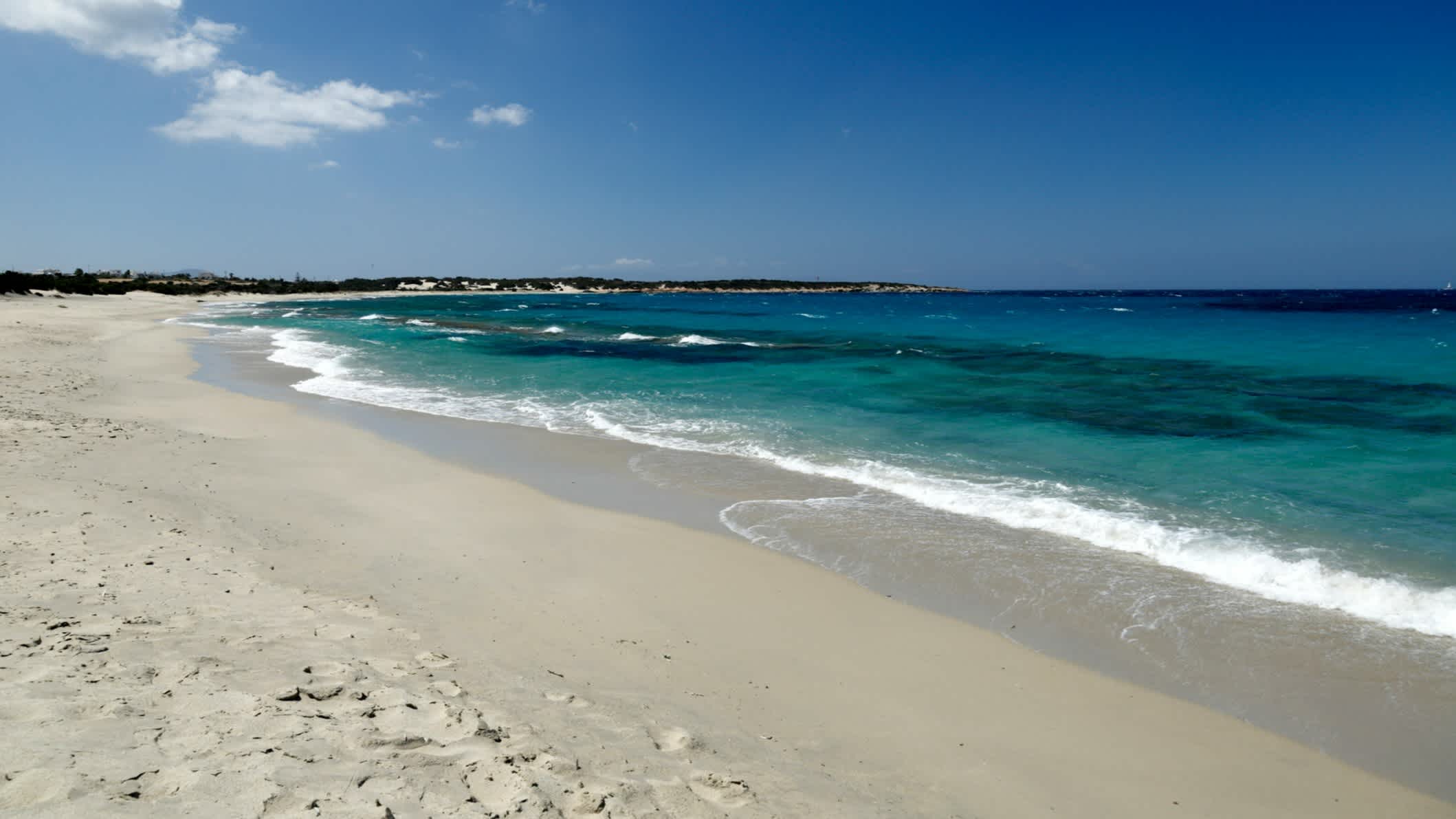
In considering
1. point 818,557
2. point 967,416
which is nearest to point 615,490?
point 818,557

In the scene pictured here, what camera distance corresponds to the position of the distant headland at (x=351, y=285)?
58.1 meters

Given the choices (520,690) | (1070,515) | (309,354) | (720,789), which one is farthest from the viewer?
(309,354)

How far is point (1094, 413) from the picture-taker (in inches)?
633

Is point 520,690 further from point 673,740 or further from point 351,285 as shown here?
point 351,285

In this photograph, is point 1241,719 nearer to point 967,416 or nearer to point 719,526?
point 719,526

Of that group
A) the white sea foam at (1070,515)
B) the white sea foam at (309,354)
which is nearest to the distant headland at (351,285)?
the white sea foam at (309,354)

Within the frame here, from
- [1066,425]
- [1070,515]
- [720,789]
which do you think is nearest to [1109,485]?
[1070,515]

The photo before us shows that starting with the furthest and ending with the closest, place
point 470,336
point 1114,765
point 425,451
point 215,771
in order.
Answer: point 470,336 < point 425,451 < point 1114,765 < point 215,771

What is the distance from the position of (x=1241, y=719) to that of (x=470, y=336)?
39.3m

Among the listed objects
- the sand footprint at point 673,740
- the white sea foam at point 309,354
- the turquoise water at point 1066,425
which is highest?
the white sea foam at point 309,354

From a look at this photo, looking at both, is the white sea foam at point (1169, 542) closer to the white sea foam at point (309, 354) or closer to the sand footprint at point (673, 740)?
the sand footprint at point (673, 740)

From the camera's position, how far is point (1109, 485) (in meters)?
10.1

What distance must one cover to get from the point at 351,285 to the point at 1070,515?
129 m

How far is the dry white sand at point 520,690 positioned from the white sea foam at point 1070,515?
293 centimetres
